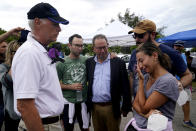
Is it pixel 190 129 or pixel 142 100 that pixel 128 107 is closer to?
pixel 142 100

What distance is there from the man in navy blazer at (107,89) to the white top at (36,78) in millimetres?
1162

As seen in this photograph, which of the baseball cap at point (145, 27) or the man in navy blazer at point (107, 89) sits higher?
the baseball cap at point (145, 27)

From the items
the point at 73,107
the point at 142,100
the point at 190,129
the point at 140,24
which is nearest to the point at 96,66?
the point at 73,107

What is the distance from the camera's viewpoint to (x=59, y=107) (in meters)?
1.49

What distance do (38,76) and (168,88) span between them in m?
1.13

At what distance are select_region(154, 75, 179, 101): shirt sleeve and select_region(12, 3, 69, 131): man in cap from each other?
3.05 ft

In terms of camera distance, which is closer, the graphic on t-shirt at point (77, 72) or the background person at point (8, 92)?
the background person at point (8, 92)

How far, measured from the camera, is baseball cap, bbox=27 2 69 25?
138cm

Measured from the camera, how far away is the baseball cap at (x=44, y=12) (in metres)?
1.38

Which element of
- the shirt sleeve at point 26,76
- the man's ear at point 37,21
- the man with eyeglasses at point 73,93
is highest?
the man's ear at point 37,21

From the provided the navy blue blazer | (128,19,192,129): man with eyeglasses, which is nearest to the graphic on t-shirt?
→ the navy blue blazer

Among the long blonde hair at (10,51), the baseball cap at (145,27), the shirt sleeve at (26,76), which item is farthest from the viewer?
the long blonde hair at (10,51)

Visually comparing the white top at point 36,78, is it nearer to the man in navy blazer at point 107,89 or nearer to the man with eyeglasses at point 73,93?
the man in navy blazer at point 107,89

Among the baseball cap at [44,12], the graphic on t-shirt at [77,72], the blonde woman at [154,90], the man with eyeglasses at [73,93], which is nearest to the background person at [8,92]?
the man with eyeglasses at [73,93]
